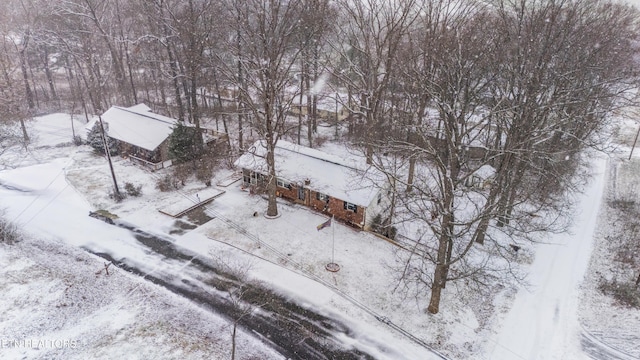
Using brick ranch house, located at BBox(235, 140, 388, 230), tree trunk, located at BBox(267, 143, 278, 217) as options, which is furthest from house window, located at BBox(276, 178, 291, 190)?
tree trunk, located at BBox(267, 143, 278, 217)

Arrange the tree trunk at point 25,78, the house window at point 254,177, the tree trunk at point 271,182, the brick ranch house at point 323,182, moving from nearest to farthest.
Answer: the tree trunk at point 271,182, the brick ranch house at point 323,182, the house window at point 254,177, the tree trunk at point 25,78

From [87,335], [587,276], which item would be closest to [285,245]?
[87,335]

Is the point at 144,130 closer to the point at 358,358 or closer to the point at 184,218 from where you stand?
the point at 184,218

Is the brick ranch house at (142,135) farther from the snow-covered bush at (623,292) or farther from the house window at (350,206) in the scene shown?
the snow-covered bush at (623,292)

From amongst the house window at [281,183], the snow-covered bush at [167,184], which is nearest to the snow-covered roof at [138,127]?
the snow-covered bush at [167,184]

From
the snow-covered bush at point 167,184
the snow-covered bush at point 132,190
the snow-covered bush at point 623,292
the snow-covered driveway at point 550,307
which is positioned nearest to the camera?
the snow-covered driveway at point 550,307
